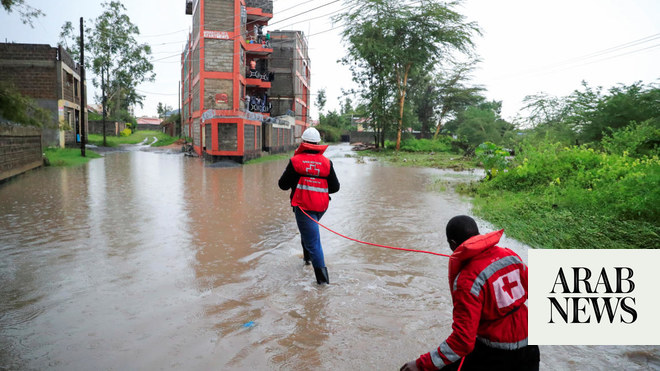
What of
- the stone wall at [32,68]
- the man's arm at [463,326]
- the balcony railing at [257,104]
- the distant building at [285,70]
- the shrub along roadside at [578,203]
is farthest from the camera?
the distant building at [285,70]

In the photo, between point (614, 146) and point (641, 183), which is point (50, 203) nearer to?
point (641, 183)

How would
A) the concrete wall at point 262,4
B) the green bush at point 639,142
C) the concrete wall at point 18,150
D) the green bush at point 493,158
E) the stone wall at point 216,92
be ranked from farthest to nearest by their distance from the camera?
the concrete wall at point 262,4, the stone wall at point 216,92, the concrete wall at point 18,150, the green bush at point 493,158, the green bush at point 639,142

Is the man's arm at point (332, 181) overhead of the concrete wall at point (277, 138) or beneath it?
beneath

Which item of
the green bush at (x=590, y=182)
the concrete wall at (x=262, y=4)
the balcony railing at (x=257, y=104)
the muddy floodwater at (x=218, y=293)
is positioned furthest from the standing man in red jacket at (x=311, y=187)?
the concrete wall at (x=262, y=4)

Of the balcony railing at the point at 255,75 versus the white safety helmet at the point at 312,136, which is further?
the balcony railing at the point at 255,75

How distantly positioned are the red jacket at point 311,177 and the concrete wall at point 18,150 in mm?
12967

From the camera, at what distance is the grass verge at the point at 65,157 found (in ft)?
69.4

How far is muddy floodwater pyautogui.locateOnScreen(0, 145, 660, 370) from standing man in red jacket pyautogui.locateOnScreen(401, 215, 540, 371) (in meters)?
1.36

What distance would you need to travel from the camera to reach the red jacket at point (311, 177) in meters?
5.25

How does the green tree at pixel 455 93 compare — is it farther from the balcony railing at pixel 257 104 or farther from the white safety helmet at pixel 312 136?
the white safety helmet at pixel 312 136

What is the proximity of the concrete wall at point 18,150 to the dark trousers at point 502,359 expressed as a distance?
52.1 feet

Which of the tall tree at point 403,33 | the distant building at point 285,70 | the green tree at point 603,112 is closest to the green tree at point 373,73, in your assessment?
the tall tree at point 403,33

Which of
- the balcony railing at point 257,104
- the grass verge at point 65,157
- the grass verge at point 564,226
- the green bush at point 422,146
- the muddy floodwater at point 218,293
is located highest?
the balcony railing at point 257,104

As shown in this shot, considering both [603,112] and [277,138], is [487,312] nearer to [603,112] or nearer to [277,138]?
[603,112]
